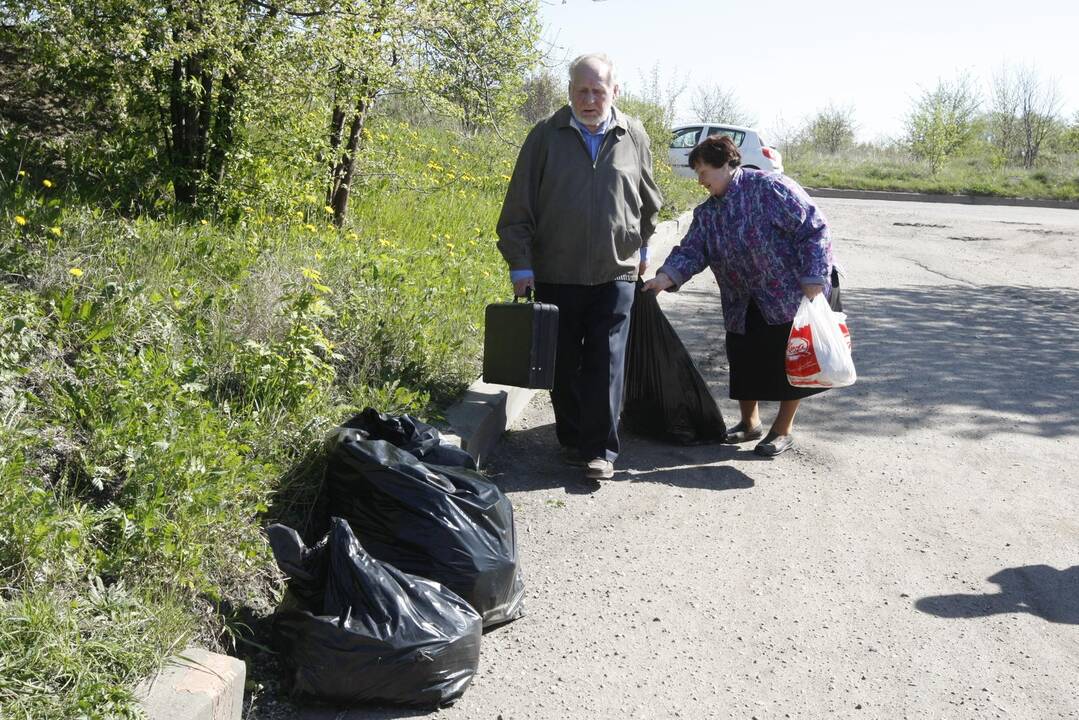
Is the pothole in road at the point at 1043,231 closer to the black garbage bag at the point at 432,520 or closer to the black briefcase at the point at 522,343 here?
the black briefcase at the point at 522,343

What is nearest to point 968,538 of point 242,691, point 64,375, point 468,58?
point 242,691

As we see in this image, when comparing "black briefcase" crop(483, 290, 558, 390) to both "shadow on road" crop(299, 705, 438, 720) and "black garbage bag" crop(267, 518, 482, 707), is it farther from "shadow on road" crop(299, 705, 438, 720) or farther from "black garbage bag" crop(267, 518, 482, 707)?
"shadow on road" crop(299, 705, 438, 720)

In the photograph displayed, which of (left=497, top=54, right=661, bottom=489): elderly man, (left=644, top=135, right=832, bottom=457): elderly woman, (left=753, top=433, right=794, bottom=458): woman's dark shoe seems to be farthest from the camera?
A: (left=753, top=433, right=794, bottom=458): woman's dark shoe

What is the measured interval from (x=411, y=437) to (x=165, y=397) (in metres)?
0.87

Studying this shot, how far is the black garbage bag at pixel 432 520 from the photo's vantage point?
11.5ft

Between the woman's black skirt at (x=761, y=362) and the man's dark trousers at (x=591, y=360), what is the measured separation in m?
0.74

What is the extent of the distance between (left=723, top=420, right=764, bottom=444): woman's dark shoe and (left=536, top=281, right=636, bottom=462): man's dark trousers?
883 millimetres

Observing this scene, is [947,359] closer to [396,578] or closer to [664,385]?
[664,385]

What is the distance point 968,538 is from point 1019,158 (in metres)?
43.9

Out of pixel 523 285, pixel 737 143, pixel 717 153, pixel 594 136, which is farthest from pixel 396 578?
pixel 737 143

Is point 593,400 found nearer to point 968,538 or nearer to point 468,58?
point 968,538

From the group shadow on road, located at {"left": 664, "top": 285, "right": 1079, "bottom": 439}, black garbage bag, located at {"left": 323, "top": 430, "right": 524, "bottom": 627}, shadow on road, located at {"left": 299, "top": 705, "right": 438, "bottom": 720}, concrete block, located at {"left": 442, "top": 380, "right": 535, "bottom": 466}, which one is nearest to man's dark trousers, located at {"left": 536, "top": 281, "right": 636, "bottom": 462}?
concrete block, located at {"left": 442, "top": 380, "right": 535, "bottom": 466}

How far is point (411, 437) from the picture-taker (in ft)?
13.2

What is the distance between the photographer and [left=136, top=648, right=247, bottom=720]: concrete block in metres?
2.59
